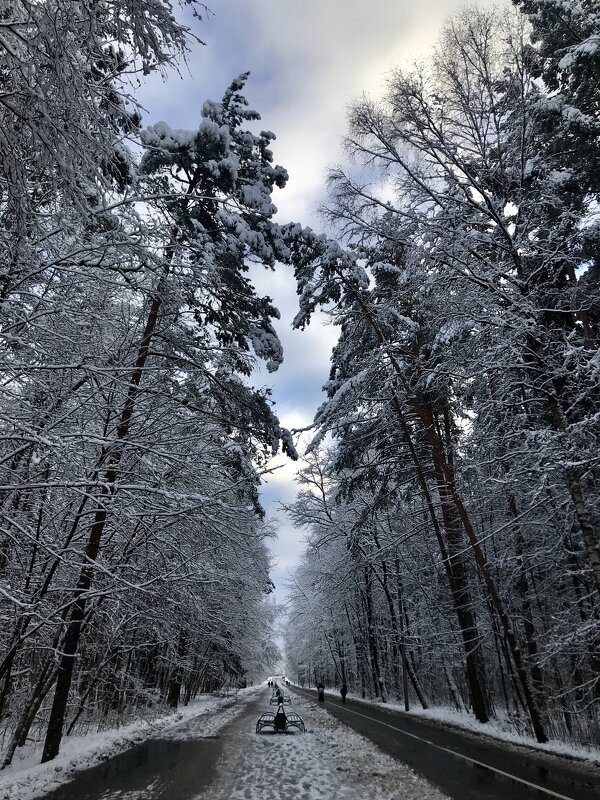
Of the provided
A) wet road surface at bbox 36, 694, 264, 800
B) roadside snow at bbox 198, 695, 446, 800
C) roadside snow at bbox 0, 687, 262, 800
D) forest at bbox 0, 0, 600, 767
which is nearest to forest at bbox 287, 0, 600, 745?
forest at bbox 0, 0, 600, 767

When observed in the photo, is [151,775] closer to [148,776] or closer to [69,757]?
[148,776]

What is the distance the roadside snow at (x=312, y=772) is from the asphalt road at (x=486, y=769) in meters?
0.48

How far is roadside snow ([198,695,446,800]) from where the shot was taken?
687 cm

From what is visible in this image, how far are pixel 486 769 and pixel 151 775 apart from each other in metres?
6.05

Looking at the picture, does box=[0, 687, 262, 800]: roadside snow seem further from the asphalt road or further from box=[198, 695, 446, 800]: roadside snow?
the asphalt road

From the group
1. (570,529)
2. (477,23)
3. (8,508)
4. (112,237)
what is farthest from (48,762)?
(477,23)

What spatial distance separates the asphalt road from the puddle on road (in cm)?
405

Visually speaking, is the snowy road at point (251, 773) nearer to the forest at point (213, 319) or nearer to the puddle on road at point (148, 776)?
the puddle on road at point (148, 776)

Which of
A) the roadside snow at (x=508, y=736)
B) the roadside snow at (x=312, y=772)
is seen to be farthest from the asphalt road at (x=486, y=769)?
the roadside snow at (x=312, y=772)

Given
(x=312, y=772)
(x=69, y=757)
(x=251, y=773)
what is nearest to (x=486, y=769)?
(x=312, y=772)

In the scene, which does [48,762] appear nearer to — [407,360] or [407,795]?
[407,795]

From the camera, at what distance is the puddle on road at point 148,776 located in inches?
269

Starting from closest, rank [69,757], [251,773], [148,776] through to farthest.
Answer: [148,776] → [251,773] → [69,757]

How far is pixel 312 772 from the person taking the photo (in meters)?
8.49
